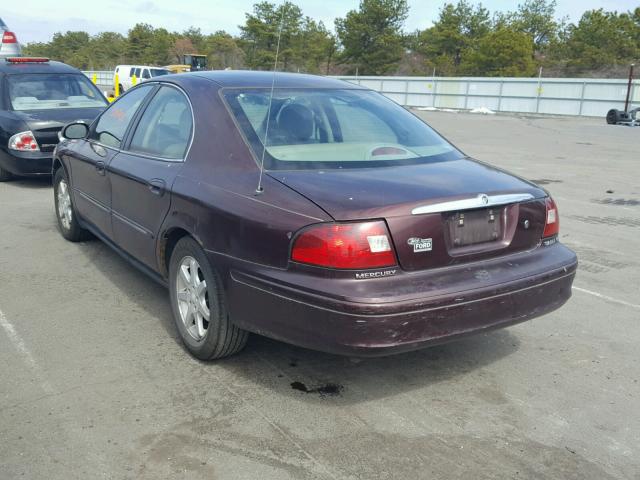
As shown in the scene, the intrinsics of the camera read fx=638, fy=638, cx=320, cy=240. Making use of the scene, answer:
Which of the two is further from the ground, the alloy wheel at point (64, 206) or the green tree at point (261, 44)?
the green tree at point (261, 44)

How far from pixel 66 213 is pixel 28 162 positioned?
122 inches

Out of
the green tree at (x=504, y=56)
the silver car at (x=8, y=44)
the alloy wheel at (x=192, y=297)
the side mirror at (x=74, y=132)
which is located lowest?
the alloy wheel at (x=192, y=297)

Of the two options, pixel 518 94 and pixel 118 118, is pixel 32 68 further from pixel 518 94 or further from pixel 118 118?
pixel 518 94

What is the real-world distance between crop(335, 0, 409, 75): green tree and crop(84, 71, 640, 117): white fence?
62.7ft

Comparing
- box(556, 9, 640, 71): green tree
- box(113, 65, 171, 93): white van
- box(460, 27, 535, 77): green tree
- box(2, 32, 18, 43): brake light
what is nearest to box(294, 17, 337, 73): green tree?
box(460, 27, 535, 77): green tree

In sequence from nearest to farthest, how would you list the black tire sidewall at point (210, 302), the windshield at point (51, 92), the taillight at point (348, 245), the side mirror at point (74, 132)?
the taillight at point (348, 245)
the black tire sidewall at point (210, 302)
the side mirror at point (74, 132)
the windshield at point (51, 92)

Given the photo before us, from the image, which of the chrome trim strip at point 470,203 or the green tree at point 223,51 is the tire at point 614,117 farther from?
the green tree at point 223,51

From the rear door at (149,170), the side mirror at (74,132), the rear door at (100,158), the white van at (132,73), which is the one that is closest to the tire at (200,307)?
the rear door at (149,170)

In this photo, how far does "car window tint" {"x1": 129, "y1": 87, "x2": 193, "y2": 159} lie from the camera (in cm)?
392

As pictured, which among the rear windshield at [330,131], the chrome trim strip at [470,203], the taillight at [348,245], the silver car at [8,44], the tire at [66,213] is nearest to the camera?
the taillight at [348,245]

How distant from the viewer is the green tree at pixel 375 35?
64750 mm

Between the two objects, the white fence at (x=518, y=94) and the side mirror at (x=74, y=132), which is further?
the white fence at (x=518, y=94)

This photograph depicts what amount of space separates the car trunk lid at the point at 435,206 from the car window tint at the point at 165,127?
0.94 metres

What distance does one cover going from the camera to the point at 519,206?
132 inches
